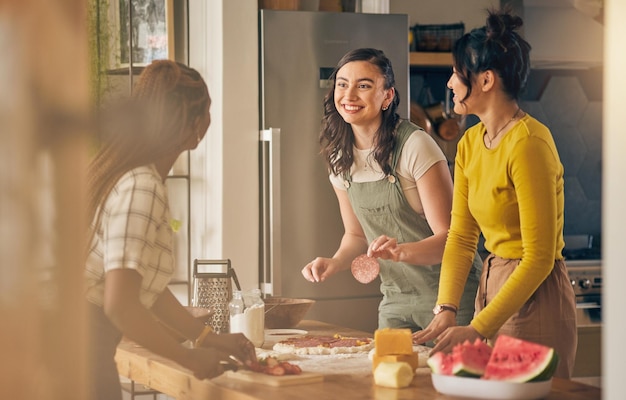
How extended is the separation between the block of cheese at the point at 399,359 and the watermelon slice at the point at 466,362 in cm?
10

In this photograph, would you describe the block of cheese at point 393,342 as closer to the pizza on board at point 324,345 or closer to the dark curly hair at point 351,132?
the pizza on board at point 324,345

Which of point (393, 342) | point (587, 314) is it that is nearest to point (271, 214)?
point (587, 314)

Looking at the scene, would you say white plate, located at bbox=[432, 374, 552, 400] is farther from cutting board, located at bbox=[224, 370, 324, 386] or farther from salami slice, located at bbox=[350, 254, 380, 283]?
salami slice, located at bbox=[350, 254, 380, 283]

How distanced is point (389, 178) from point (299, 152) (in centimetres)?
119

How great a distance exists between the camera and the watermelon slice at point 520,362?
138cm

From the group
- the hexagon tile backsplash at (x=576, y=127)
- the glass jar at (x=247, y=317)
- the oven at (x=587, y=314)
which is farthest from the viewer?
the hexagon tile backsplash at (x=576, y=127)

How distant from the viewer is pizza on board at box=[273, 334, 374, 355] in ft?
6.06

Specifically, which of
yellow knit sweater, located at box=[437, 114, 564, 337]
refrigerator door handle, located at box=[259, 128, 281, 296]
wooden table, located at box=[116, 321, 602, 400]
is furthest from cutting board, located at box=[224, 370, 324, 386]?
refrigerator door handle, located at box=[259, 128, 281, 296]

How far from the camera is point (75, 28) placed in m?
0.59

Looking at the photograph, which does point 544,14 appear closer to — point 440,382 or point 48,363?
point 440,382

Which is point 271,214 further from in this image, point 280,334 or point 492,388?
point 492,388

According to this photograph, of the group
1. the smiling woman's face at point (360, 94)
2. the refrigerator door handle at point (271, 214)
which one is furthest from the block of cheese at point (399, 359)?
the refrigerator door handle at point (271, 214)

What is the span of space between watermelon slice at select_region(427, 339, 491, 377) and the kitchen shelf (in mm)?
2714

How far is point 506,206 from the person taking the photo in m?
1.79
